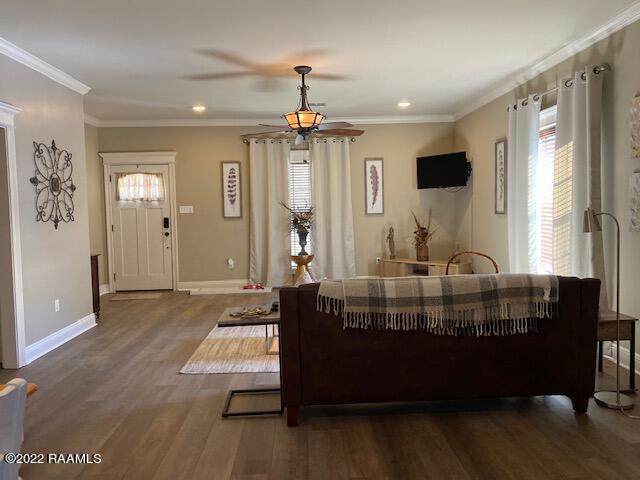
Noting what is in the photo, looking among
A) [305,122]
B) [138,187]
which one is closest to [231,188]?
[138,187]

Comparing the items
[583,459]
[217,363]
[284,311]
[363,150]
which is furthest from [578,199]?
[363,150]

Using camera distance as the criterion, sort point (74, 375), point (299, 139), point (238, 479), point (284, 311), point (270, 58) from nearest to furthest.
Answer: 1. point (238, 479)
2. point (284, 311)
3. point (74, 375)
4. point (270, 58)
5. point (299, 139)

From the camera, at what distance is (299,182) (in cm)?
793

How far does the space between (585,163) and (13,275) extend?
Result: 4.70 meters

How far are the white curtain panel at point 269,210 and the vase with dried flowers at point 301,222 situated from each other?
10 cm

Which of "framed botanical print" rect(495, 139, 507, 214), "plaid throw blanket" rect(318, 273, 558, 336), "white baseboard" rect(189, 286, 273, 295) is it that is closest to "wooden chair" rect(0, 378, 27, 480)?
"plaid throw blanket" rect(318, 273, 558, 336)

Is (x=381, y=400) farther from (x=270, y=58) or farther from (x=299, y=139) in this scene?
(x=270, y=58)

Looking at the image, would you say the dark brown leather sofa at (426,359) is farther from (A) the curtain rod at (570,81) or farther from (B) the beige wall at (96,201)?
(B) the beige wall at (96,201)

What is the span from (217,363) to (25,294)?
69.1 inches

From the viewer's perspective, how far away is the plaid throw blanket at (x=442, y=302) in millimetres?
2855

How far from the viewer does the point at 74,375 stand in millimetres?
3988

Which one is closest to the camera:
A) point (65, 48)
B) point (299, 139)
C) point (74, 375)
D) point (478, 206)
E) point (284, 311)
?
point (284, 311)

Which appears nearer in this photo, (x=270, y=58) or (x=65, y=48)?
(x=65, y=48)

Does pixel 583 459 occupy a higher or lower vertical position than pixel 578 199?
lower
